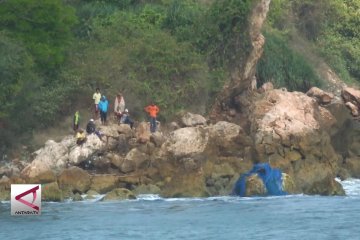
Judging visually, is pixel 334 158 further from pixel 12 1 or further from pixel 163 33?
pixel 12 1

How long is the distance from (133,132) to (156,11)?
462 inches

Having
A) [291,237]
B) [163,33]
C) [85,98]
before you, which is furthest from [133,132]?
[291,237]

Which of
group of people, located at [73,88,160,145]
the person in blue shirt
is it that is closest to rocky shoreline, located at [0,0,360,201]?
group of people, located at [73,88,160,145]

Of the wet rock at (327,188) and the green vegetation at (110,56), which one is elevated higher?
the green vegetation at (110,56)

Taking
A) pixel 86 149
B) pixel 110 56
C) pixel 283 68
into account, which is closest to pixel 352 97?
pixel 283 68

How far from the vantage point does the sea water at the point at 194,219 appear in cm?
3575

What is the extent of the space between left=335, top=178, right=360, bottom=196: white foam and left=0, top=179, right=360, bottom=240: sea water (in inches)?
30.6

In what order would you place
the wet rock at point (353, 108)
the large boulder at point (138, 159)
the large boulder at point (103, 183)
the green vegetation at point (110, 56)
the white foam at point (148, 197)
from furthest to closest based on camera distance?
the wet rock at point (353, 108)
the green vegetation at point (110, 56)
the large boulder at point (138, 159)
the large boulder at point (103, 183)
the white foam at point (148, 197)

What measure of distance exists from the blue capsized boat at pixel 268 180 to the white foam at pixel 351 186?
9.55 ft

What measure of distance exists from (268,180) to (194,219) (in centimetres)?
639

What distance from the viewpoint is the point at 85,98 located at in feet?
173

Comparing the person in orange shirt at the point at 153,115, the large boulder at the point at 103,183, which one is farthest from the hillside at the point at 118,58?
the large boulder at the point at 103,183

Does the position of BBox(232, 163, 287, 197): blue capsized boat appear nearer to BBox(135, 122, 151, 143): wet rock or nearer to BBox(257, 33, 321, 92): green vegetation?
BBox(135, 122, 151, 143): wet rock

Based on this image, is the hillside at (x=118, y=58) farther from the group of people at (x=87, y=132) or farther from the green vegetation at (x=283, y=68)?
the group of people at (x=87, y=132)
